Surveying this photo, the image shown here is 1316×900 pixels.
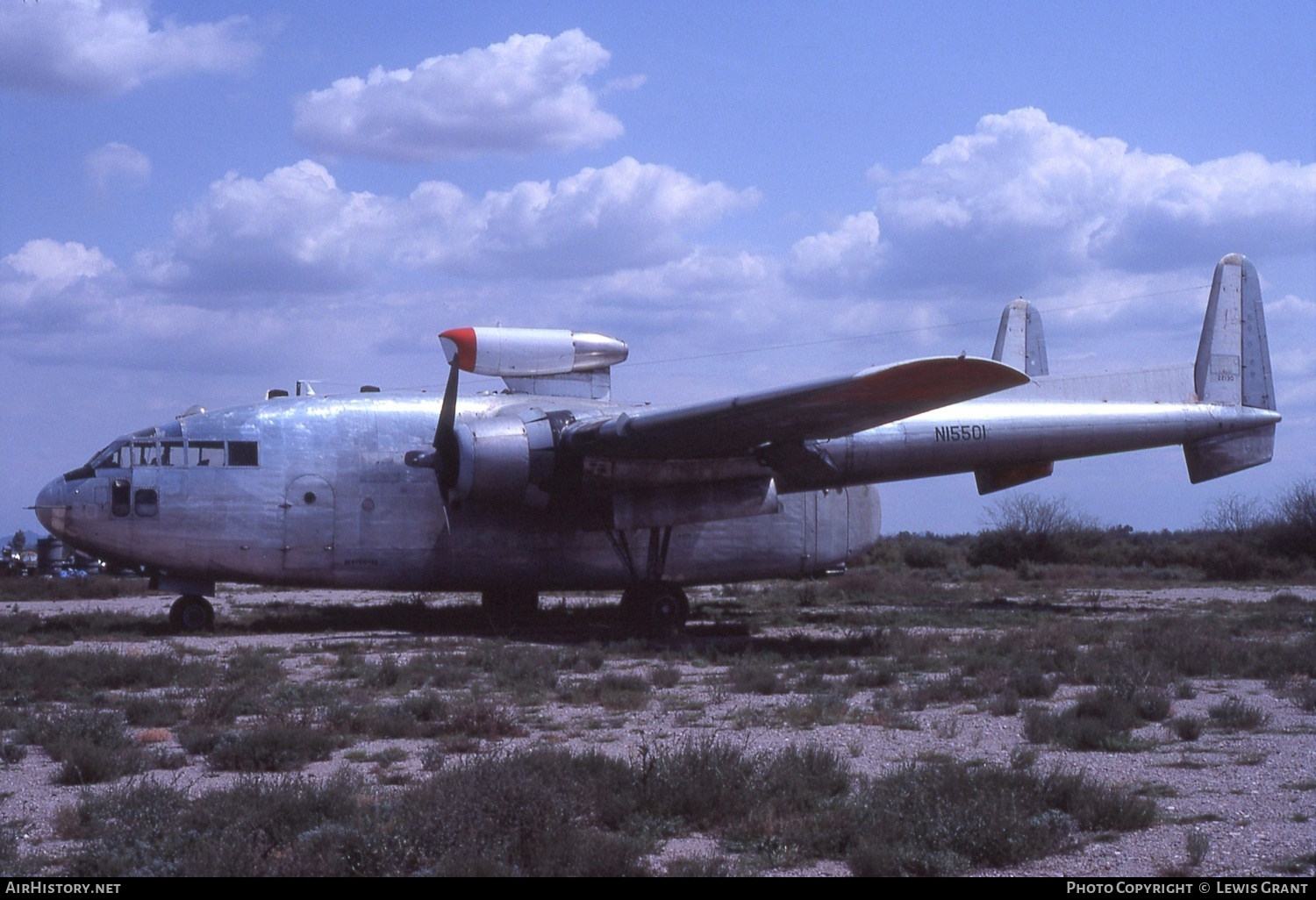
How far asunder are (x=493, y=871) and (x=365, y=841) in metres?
0.78

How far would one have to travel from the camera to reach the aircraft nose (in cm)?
1720

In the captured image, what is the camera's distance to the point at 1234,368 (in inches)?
917

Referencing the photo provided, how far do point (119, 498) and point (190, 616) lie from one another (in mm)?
2237

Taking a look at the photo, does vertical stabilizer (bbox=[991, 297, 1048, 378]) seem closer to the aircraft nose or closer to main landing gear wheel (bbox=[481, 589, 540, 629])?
main landing gear wheel (bbox=[481, 589, 540, 629])

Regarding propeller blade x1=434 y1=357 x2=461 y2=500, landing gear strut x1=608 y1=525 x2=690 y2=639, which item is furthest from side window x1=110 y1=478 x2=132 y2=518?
landing gear strut x1=608 y1=525 x2=690 y2=639

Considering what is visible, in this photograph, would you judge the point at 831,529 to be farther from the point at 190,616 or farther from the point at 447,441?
the point at 190,616

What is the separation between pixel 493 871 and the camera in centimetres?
564

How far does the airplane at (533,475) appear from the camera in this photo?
56.6 ft

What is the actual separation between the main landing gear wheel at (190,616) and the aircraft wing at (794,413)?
6377 millimetres

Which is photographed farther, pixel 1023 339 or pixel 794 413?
pixel 1023 339

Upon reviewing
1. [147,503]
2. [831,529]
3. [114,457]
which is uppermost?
[114,457]

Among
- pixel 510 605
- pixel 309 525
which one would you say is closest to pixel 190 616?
pixel 309 525
